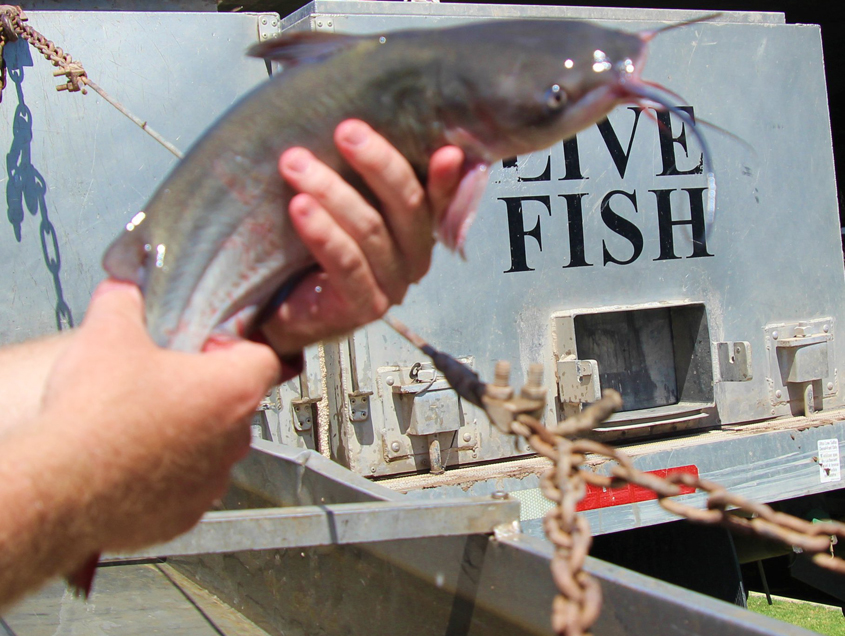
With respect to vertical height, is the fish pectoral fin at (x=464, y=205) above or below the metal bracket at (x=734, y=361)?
above

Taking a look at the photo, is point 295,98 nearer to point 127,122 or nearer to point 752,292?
point 127,122

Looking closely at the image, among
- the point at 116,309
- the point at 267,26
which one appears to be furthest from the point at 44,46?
the point at 116,309

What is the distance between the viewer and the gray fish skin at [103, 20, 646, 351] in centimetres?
120

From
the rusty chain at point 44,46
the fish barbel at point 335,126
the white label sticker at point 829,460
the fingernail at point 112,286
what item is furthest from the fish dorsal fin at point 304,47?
the white label sticker at point 829,460

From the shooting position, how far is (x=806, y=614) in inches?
191

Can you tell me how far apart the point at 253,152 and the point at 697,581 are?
3.41 metres

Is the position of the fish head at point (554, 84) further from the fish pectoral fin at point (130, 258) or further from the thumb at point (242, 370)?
the fish pectoral fin at point (130, 258)

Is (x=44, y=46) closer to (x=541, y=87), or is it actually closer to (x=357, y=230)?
(x=357, y=230)

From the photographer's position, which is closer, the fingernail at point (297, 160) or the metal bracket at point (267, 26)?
the fingernail at point (297, 160)

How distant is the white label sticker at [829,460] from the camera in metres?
3.92

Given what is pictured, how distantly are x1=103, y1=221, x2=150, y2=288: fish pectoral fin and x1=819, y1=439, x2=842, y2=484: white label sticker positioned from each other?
349cm

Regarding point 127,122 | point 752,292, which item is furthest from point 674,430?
point 127,122

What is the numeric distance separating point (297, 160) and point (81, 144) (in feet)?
7.12

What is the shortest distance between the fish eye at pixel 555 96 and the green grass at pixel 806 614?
4.21 meters
